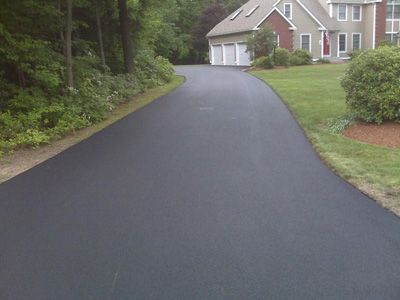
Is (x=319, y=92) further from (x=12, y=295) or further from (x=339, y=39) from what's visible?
(x=339, y=39)

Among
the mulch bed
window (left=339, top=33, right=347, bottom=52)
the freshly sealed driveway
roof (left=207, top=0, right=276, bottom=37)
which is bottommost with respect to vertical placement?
the mulch bed

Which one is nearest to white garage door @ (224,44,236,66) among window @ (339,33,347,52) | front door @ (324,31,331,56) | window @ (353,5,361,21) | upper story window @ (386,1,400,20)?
front door @ (324,31,331,56)

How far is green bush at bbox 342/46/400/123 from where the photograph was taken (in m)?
10.6

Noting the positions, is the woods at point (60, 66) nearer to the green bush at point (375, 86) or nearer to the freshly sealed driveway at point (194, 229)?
the freshly sealed driveway at point (194, 229)

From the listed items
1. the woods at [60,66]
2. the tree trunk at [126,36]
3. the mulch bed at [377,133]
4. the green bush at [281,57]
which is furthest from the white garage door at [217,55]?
the mulch bed at [377,133]

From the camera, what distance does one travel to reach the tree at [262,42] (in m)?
36.0

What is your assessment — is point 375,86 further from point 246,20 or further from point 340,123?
point 246,20

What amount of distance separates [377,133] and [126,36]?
13.7 metres

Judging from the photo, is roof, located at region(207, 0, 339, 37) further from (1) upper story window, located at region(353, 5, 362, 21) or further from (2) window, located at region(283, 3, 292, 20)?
(1) upper story window, located at region(353, 5, 362, 21)

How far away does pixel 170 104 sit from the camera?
1697 centimetres

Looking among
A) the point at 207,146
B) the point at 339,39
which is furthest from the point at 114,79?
the point at 339,39

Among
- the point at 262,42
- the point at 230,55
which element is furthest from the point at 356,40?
the point at 262,42

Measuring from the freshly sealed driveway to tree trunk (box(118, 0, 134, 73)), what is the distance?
12.4 meters

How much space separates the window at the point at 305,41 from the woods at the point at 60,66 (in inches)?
866
